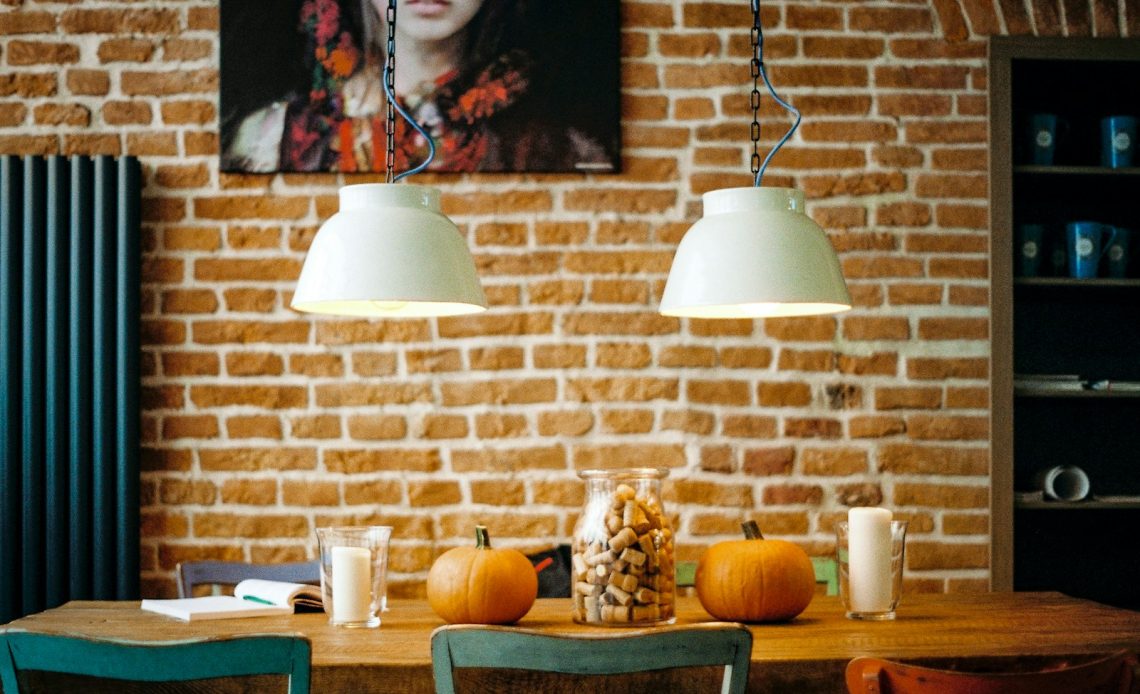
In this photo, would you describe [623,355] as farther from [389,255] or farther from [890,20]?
[389,255]

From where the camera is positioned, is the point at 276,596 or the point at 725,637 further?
the point at 276,596

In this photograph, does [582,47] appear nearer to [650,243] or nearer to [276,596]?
[650,243]

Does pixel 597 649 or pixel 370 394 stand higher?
pixel 370 394

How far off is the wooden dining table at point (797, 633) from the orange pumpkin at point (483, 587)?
0.05m

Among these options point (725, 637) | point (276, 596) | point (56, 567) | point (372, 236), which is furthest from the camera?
point (56, 567)

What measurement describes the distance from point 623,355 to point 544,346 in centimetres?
22

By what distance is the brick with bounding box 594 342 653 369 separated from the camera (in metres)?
3.11

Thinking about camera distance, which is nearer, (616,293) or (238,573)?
(238,573)

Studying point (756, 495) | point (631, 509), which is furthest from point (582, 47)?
point (631, 509)

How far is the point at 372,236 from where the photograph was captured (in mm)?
1812

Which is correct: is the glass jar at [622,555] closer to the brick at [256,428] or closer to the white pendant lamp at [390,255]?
the white pendant lamp at [390,255]

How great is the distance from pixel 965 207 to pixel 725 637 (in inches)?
85.7

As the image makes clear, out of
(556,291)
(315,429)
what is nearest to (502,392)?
(556,291)

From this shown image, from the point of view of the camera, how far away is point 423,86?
3.10 metres
